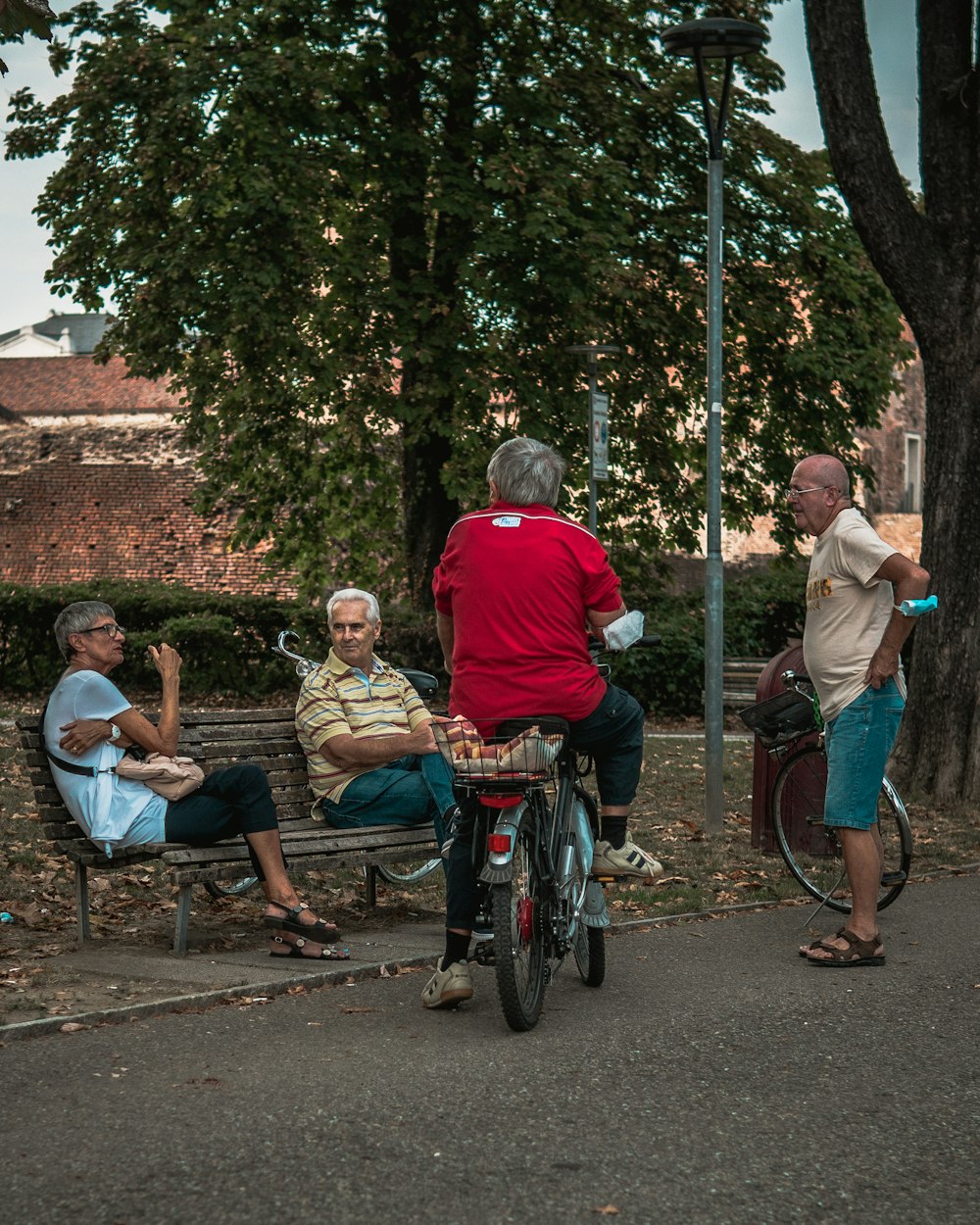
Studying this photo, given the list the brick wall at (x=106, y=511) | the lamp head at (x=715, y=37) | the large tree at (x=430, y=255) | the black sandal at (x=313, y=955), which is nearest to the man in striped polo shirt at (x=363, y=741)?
the black sandal at (x=313, y=955)

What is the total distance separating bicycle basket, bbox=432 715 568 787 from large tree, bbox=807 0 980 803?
692 centimetres

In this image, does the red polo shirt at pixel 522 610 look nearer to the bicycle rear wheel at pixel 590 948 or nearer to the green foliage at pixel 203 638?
the bicycle rear wheel at pixel 590 948

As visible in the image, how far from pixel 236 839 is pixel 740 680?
13.2m

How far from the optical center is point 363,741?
24.8 ft

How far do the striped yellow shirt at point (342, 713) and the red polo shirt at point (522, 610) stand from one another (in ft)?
6.30

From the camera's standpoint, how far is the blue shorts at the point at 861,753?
6.99m

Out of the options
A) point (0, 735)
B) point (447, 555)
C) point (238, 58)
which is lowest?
point (0, 735)

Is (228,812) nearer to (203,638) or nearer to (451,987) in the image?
(451,987)

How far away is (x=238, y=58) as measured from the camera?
709 inches

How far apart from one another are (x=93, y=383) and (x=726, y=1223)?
2019 inches

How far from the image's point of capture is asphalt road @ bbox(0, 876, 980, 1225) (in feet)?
12.9

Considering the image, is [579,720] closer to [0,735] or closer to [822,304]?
[0,735]

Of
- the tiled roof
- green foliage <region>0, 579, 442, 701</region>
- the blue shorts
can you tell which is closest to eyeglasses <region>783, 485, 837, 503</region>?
the blue shorts

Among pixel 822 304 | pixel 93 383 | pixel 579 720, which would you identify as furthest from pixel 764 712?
pixel 93 383
